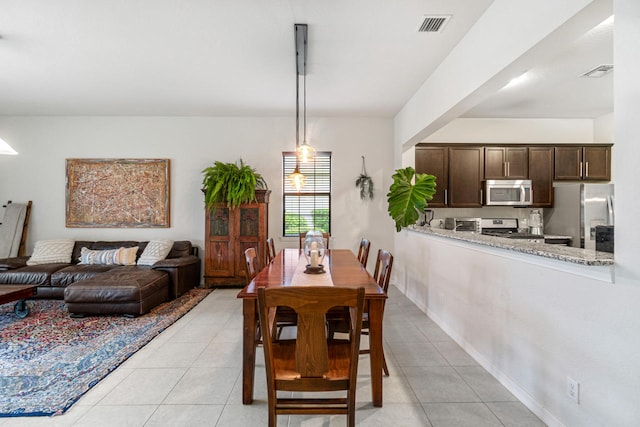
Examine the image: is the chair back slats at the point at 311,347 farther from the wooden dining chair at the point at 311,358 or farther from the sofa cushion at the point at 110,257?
the sofa cushion at the point at 110,257

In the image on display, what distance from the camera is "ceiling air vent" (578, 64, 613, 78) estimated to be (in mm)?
3439

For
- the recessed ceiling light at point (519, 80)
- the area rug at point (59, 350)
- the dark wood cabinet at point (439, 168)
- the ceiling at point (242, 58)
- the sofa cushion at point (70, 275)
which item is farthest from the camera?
the dark wood cabinet at point (439, 168)

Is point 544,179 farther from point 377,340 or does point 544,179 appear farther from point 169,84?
point 169,84

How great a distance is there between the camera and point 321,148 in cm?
556

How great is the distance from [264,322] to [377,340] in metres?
0.88

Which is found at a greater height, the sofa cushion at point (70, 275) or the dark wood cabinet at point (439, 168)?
the dark wood cabinet at point (439, 168)

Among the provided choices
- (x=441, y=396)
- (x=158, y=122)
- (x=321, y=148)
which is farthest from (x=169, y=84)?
(x=441, y=396)

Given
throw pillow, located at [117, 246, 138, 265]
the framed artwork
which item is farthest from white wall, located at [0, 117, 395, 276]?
throw pillow, located at [117, 246, 138, 265]

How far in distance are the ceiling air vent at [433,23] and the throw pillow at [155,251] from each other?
14.6ft

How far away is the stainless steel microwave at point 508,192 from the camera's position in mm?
4898

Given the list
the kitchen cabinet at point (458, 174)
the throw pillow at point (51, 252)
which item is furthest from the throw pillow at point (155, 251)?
the kitchen cabinet at point (458, 174)

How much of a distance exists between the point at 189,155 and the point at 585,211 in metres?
6.02

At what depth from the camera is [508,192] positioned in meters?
4.92

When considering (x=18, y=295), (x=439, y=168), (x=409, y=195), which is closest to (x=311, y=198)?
(x=409, y=195)
